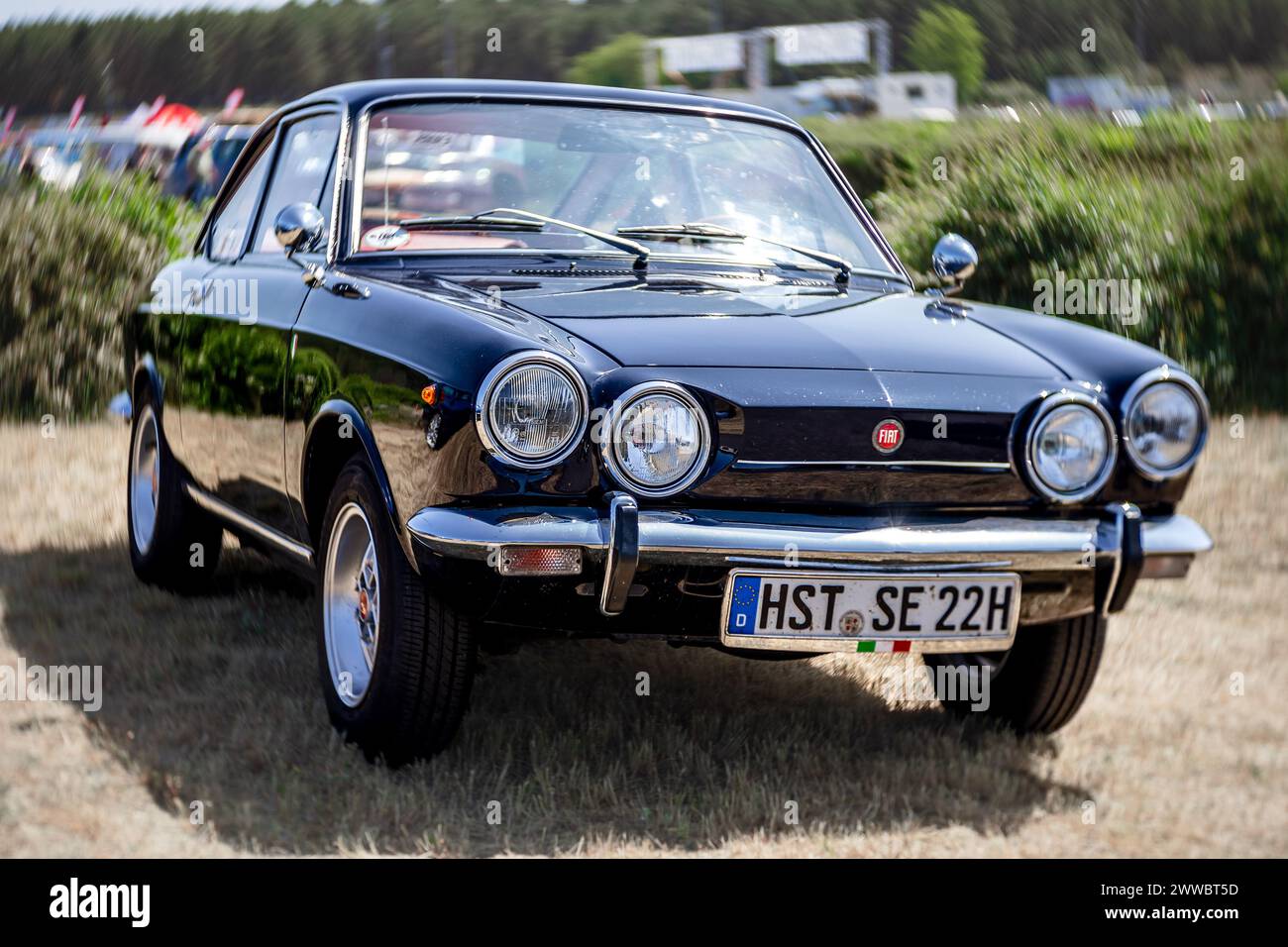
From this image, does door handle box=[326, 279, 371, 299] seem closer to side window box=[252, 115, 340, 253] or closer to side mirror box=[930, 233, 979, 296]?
side window box=[252, 115, 340, 253]

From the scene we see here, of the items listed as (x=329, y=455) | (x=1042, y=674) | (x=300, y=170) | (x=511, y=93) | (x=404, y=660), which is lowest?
(x=1042, y=674)

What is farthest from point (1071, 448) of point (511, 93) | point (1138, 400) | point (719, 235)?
point (511, 93)

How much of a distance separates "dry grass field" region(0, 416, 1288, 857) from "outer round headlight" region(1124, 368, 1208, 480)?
817 mm

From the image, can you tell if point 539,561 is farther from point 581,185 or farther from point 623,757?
point 581,185

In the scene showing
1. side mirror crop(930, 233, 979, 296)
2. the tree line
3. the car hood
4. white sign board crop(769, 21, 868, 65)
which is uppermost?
the tree line

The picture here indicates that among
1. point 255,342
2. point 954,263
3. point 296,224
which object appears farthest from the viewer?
point 954,263

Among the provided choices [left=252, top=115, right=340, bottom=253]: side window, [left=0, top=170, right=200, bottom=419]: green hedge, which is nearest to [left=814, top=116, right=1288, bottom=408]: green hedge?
[left=0, top=170, right=200, bottom=419]: green hedge

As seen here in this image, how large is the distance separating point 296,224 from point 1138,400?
2218 mm

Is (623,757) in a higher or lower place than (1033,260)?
lower

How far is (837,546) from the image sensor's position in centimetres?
338

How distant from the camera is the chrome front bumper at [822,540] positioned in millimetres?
3268

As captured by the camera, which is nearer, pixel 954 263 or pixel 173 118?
pixel 954 263

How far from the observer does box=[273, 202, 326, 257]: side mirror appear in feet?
14.1
